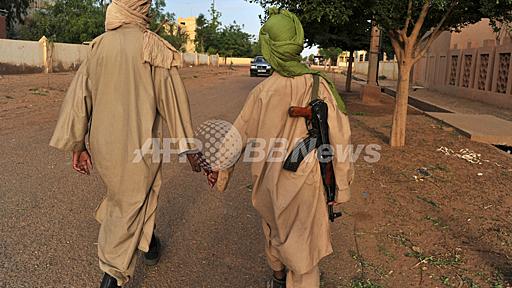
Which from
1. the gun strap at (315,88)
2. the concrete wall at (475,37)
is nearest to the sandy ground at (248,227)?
the gun strap at (315,88)

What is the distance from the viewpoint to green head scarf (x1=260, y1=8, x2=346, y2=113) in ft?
8.44

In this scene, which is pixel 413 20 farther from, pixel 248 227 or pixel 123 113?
pixel 123 113

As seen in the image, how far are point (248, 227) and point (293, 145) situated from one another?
1.95m

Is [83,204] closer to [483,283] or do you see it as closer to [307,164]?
[307,164]

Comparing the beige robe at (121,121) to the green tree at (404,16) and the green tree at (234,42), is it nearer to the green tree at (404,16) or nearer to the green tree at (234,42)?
the green tree at (404,16)

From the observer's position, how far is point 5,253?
355 cm

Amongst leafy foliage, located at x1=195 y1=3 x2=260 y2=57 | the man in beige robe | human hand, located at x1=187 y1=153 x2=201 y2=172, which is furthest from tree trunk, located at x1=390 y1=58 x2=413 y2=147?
leafy foliage, located at x1=195 y1=3 x2=260 y2=57

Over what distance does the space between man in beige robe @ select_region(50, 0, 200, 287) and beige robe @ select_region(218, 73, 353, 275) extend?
52 centimetres

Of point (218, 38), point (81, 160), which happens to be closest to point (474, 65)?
point (81, 160)

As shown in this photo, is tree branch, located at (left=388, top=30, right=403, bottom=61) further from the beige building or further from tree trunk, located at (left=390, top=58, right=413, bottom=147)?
the beige building

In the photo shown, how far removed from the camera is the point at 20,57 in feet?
79.7

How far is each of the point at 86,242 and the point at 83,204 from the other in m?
1.03

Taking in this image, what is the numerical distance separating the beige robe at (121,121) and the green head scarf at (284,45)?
0.59 metres

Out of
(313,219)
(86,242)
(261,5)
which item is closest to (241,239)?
(86,242)
